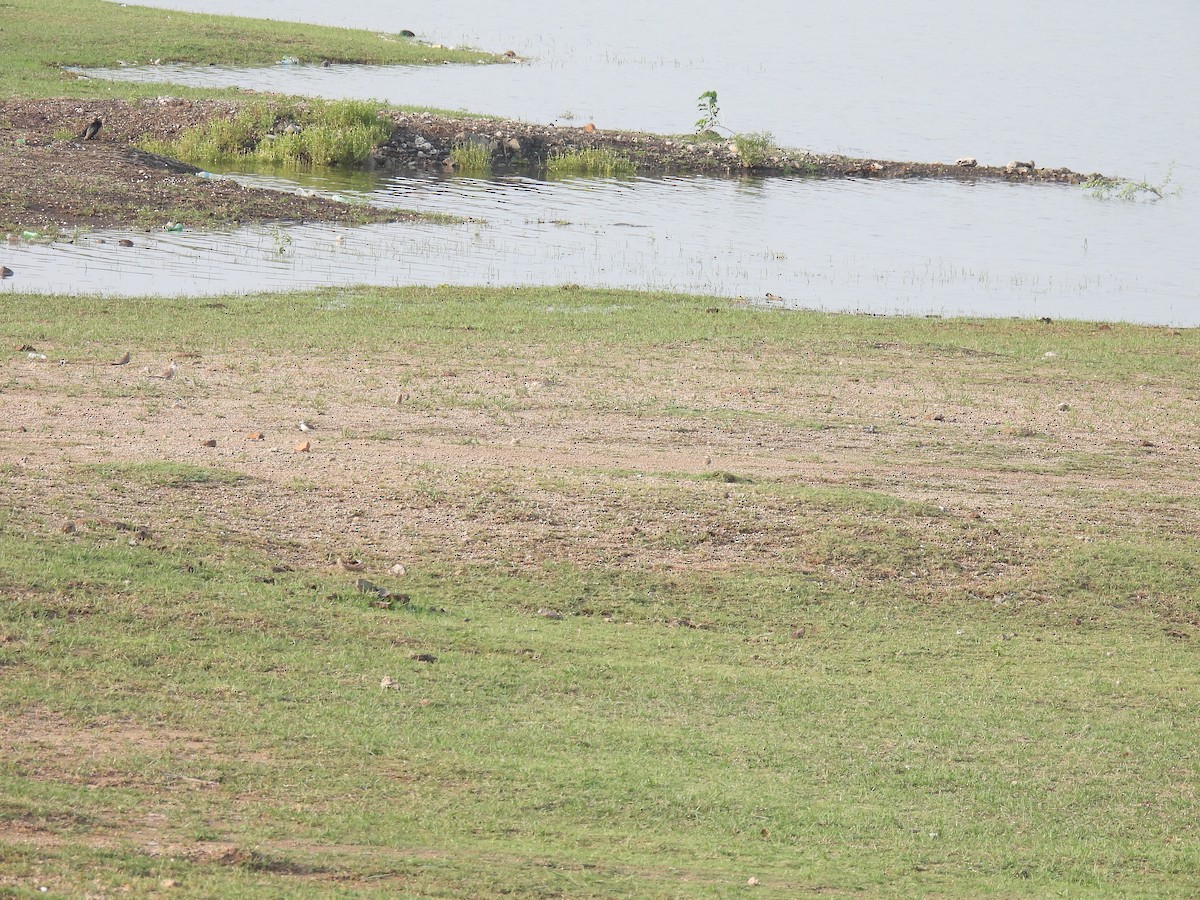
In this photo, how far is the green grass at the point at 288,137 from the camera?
3017 centimetres

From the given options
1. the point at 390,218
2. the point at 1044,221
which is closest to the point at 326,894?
the point at 390,218

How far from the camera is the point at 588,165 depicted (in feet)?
112

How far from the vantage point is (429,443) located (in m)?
11.4

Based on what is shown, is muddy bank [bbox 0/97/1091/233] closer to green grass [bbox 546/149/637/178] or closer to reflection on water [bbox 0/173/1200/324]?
green grass [bbox 546/149/637/178]

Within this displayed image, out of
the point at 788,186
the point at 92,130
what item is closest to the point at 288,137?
the point at 92,130

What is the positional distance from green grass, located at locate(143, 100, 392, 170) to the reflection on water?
1494mm

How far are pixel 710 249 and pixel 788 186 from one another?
1006 cm

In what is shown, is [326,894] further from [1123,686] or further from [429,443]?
[429,443]

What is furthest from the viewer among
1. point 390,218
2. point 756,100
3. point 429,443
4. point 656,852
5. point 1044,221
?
point 756,100

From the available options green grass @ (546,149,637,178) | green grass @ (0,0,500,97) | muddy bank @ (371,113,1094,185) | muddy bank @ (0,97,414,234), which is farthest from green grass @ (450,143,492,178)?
muddy bank @ (0,97,414,234)

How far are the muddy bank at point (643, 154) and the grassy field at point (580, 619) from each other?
18106 mm

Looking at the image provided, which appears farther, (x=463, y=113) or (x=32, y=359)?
(x=463, y=113)

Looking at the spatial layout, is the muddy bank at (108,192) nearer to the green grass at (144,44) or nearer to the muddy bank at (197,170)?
the muddy bank at (197,170)

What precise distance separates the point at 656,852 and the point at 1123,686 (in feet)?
12.5
